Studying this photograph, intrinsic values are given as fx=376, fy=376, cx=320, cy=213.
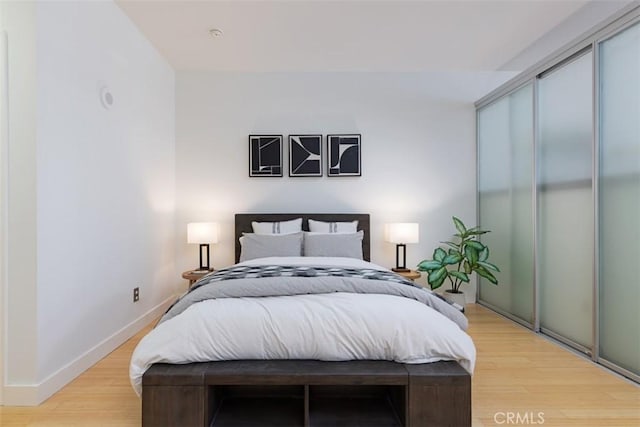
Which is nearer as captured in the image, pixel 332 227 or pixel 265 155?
pixel 332 227

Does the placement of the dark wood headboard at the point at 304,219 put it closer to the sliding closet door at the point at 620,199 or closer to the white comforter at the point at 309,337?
the sliding closet door at the point at 620,199

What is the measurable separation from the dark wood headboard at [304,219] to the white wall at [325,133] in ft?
0.40

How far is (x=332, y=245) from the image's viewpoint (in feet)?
11.5

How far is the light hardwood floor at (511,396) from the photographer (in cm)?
187

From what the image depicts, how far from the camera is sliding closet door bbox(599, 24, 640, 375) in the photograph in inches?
89.1

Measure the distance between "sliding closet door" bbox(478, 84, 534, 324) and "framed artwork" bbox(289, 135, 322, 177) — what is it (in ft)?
5.87

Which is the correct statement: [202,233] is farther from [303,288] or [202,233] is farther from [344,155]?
[303,288]

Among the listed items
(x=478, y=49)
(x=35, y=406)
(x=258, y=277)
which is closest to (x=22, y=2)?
(x=258, y=277)

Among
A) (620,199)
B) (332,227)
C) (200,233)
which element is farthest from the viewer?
(332,227)

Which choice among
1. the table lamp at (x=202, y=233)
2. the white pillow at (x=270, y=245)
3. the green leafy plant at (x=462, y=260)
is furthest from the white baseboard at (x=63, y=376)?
the green leafy plant at (x=462, y=260)

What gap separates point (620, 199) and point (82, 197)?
11.2 feet

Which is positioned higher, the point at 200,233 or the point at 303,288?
the point at 200,233

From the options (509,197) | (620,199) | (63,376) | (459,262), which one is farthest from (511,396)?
(63,376)

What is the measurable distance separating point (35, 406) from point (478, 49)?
4260mm
